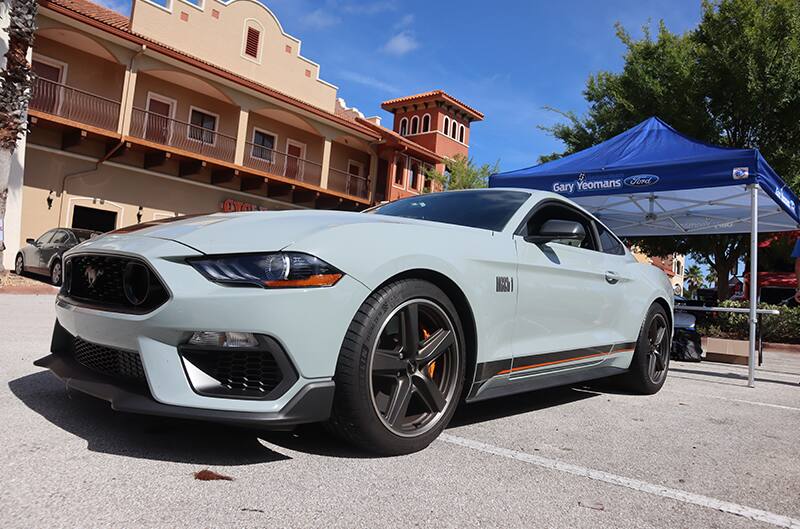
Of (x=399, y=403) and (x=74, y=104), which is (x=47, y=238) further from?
(x=399, y=403)

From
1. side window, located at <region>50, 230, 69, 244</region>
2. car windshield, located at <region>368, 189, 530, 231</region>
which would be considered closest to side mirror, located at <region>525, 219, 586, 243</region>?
car windshield, located at <region>368, 189, 530, 231</region>

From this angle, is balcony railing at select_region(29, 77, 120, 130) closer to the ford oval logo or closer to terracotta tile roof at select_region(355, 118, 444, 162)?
terracotta tile roof at select_region(355, 118, 444, 162)

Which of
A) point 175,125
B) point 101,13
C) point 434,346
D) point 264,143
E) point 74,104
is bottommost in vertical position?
point 434,346

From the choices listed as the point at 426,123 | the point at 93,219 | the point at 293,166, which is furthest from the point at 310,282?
the point at 426,123

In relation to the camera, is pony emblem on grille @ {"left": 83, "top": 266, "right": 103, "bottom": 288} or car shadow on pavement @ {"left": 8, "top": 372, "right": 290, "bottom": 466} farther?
pony emblem on grille @ {"left": 83, "top": 266, "right": 103, "bottom": 288}

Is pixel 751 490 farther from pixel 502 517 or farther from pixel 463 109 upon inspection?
pixel 463 109

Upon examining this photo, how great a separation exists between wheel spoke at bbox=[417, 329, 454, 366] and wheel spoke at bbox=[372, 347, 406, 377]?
0.11 meters

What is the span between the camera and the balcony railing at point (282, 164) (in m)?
20.4

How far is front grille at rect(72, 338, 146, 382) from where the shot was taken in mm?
2117

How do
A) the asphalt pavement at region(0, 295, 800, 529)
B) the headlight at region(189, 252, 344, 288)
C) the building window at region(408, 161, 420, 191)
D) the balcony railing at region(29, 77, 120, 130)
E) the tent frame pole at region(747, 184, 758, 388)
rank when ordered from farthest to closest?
the building window at region(408, 161, 420, 191) → the balcony railing at region(29, 77, 120, 130) → the tent frame pole at region(747, 184, 758, 388) → the headlight at region(189, 252, 344, 288) → the asphalt pavement at region(0, 295, 800, 529)

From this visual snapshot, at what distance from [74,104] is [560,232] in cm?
1658

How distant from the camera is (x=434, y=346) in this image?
8.20 feet

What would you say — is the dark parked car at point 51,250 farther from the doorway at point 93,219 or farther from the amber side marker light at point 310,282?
the amber side marker light at point 310,282

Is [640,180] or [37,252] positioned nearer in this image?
[640,180]
